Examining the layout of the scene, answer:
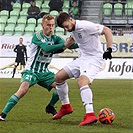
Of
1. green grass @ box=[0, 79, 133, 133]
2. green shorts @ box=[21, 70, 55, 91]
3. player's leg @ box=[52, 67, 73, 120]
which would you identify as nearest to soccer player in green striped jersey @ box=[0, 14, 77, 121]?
green shorts @ box=[21, 70, 55, 91]

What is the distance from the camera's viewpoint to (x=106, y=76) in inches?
990

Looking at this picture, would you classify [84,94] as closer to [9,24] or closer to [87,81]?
[87,81]

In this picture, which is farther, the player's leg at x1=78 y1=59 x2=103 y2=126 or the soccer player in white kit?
the soccer player in white kit

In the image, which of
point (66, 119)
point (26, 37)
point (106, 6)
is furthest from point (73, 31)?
point (106, 6)

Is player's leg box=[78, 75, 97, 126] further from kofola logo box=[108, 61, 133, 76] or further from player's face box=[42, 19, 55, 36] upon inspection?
kofola logo box=[108, 61, 133, 76]

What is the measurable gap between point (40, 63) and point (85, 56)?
98cm

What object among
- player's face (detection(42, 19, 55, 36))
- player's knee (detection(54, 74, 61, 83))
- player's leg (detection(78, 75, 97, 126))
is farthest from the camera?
player's face (detection(42, 19, 55, 36))

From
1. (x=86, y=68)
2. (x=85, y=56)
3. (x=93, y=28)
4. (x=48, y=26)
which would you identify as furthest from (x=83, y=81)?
(x=48, y=26)

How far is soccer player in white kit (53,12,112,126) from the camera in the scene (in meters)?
8.08

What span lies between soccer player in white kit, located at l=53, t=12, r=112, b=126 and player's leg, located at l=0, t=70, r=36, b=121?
1.65 feet

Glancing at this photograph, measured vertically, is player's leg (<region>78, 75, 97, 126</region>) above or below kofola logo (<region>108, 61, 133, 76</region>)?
above

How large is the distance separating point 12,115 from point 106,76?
15.8 meters

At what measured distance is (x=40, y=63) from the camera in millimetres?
9117

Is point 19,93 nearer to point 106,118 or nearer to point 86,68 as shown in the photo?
point 86,68
